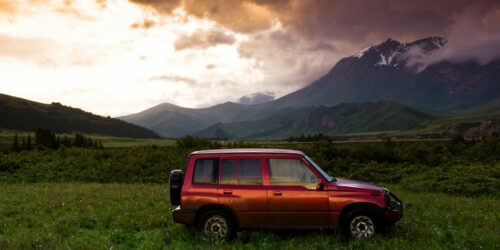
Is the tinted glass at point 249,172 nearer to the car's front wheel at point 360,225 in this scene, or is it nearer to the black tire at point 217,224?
the black tire at point 217,224

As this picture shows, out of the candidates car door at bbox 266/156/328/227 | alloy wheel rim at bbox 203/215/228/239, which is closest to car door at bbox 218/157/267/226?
car door at bbox 266/156/328/227

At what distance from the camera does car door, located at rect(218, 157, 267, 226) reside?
31.0ft

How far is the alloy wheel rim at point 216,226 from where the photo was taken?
949 cm

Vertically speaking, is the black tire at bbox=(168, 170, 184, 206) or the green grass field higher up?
the black tire at bbox=(168, 170, 184, 206)

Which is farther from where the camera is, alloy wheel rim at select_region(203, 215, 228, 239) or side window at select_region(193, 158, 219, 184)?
side window at select_region(193, 158, 219, 184)

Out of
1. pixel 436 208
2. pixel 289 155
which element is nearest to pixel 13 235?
pixel 289 155

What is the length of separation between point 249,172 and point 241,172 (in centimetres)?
23

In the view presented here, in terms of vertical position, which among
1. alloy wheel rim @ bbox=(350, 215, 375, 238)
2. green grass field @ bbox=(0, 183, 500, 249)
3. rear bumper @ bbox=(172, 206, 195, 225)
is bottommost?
green grass field @ bbox=(0, 183, 500, 249)

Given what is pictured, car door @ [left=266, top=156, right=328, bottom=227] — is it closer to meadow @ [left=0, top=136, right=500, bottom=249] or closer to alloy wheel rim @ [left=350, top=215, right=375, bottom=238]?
meadow @ [left=0, top=136, right=500, bottom=249]

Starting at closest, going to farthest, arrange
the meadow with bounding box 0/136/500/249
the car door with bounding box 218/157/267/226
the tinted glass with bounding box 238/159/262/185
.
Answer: the meadow with bounding box 0/136/500/249, the car door with bounding box 218/157/267/226, the tinted glass with bounding box 238/159/262/185

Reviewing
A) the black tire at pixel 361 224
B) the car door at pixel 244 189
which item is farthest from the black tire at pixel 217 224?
the black tire at pixel 361 224

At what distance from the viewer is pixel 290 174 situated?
31.6 ft

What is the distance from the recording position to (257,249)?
838 cm

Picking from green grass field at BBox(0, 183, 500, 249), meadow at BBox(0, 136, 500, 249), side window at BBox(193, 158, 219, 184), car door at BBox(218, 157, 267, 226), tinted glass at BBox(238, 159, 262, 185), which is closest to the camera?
green grass field at BBox(0, 183, 500, 249)
